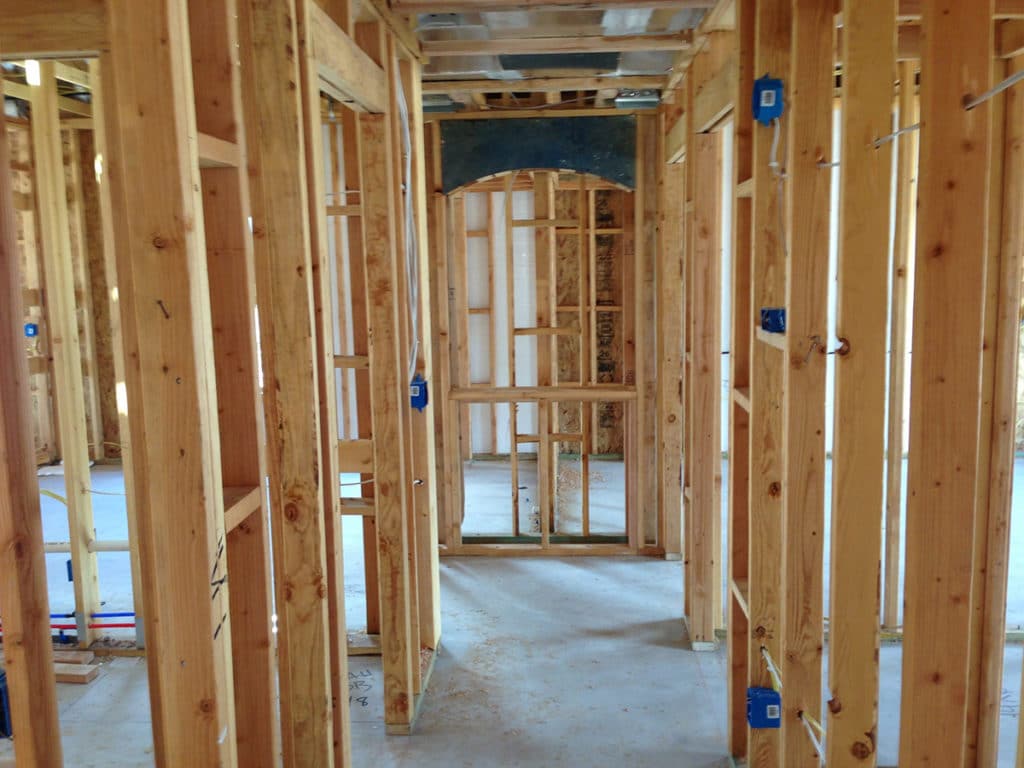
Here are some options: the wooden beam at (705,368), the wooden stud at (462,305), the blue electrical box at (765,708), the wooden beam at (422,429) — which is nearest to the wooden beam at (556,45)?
the wooden beam at (422,429)

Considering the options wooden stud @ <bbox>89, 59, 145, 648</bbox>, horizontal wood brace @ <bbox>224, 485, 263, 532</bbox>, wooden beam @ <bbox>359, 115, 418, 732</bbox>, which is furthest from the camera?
wooden stud @ <bbox>89, 59, 145, 648</bbox>

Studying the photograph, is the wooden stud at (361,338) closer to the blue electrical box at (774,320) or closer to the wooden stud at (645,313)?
the blue electrical box at (774,320)

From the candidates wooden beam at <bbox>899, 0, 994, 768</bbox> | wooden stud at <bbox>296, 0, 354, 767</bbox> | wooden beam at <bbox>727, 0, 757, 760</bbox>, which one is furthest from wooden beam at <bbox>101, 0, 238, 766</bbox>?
wooden beam at <bbox>727, 0, 757, 760</bbox>

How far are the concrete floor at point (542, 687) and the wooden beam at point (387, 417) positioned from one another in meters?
0.29

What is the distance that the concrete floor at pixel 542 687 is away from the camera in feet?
11.0

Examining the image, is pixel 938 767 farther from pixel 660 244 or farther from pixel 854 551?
pixel 660 244

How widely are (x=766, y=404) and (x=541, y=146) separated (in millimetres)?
3065

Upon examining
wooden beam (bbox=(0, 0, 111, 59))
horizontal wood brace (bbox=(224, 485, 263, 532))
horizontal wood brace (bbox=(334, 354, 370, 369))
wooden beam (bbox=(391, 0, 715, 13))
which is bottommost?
horizontal wood brace (bbox=(224, 485, 263, 532))

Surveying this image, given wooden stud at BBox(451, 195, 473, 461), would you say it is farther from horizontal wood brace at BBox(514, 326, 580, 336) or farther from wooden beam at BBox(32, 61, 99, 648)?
wooden beam at BBox(32, 61, 99, 648)

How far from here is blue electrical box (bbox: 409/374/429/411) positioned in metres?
3.60

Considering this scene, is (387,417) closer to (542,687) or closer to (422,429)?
(422,429)

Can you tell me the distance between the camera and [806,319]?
222cm

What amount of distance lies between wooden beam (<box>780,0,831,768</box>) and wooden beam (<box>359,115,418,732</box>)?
1.50 metres

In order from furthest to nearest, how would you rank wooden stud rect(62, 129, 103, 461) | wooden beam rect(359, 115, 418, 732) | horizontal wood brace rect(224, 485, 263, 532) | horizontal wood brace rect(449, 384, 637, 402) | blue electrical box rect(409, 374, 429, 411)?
wooden stud rect(62, 129, 103, 461), horizontal wood brace rect(449, 384, 637, 402), blue electrical box rect(409, 374, 429, 411), wooden beam rect(359, 115, 418, 732), horizontal wood brace rect(224, 485, 263, 532)
